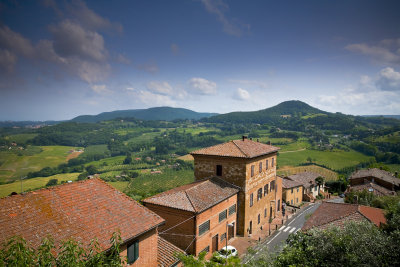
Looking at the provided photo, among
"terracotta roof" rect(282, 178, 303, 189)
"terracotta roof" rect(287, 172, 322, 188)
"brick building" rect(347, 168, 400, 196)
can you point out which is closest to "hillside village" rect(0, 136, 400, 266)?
"brick building" rect(347, 168, 400, 196)

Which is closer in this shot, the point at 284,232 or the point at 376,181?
the point at 284,232

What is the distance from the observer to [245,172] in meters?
27.3

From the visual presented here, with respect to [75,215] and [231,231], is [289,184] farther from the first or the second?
[75,215]

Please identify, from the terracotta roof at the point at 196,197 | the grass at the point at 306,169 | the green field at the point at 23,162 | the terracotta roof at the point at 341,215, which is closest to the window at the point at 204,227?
the terracotta roof at the point at 196,197

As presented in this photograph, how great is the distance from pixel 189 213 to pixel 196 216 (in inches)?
28.1

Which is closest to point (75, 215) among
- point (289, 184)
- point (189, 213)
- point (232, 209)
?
point (189, 213)

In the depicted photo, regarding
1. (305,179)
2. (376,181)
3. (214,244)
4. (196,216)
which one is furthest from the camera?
(305,179)

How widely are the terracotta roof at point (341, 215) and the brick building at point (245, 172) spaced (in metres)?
7.84

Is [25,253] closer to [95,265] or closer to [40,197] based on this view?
[95,265]

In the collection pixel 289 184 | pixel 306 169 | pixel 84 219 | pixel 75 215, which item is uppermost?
pixel 75 215

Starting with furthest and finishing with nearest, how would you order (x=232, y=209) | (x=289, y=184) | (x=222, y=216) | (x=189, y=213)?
1. (x=289, y=184)
2. (x=232, y=209)
3. (x=222, y=216)
4. (x=189, y=213)

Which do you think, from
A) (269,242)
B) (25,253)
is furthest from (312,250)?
(269,242)

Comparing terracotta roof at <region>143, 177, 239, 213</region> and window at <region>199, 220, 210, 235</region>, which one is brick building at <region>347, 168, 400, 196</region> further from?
window at <region>199, 220, 210, 235</region>

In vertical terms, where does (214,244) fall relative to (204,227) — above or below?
below
